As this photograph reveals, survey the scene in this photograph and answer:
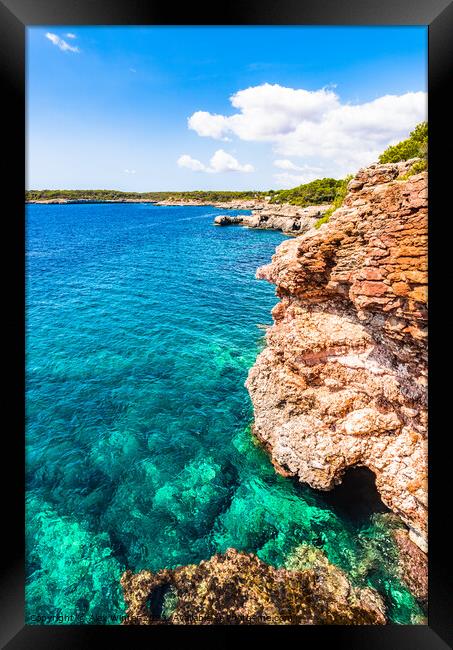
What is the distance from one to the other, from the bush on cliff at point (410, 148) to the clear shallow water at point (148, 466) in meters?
9.27

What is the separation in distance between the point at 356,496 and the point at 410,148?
30.6ft

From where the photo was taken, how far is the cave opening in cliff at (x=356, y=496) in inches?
339

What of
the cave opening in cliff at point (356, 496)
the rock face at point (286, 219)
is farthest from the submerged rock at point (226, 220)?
the cave opening in cliff at point (356, 496)

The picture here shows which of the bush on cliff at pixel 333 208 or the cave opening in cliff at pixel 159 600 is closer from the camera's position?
the cave opening in cliff at pixel 159 600

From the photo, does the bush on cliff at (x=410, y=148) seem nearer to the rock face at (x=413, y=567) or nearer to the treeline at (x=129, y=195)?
the rock face at (x=413, y=567)

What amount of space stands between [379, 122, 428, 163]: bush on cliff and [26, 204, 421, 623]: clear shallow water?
9273mm

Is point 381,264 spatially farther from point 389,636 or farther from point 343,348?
point 389,636

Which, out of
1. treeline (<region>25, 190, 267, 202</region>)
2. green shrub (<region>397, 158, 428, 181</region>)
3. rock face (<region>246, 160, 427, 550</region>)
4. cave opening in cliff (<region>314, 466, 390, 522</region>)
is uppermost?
treeline (<region>25, 190, 267, 202</region>)

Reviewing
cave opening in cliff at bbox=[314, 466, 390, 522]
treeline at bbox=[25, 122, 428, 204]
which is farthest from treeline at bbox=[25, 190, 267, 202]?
cave opening in cliff at bbox=[314, 466, 390, 522]

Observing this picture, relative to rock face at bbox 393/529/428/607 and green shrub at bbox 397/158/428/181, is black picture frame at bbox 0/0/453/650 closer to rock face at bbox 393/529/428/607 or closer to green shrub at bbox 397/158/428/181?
green shrub at bbox 397/158/428/181

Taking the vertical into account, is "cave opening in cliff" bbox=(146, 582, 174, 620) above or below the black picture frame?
below

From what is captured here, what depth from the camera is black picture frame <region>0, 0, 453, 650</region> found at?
14.8 feet

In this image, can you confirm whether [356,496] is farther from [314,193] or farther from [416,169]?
[314,193]
